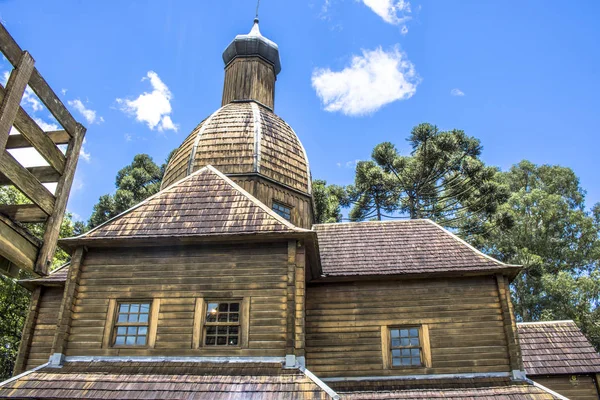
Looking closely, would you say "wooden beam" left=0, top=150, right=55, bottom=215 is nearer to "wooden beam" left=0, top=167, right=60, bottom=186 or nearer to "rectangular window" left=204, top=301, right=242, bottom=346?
"wooden beam" left=0, top=167, right=60, bottom=186

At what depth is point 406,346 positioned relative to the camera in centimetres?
1346

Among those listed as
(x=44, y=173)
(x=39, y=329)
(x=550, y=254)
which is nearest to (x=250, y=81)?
(x=39, y=329)

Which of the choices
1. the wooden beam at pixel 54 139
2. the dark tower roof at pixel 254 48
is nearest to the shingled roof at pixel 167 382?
the wooden beam at pixel 54 139

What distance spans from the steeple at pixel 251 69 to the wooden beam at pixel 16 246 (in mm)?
19392

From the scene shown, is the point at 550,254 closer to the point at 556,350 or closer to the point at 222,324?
the point at 556,350

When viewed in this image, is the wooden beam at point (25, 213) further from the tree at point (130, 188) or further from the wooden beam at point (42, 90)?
the tree at point (130, 188)

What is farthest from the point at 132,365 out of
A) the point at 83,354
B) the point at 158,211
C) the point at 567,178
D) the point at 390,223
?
the point at 567,178

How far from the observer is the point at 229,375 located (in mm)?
10617

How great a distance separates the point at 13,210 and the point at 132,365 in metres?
7.98

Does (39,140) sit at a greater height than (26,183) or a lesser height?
greater

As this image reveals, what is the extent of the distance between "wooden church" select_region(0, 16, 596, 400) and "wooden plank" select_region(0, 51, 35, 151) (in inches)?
296

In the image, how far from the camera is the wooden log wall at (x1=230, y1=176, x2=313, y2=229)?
17.8m

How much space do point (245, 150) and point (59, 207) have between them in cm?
1448

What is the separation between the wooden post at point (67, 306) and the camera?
11.5 meters
